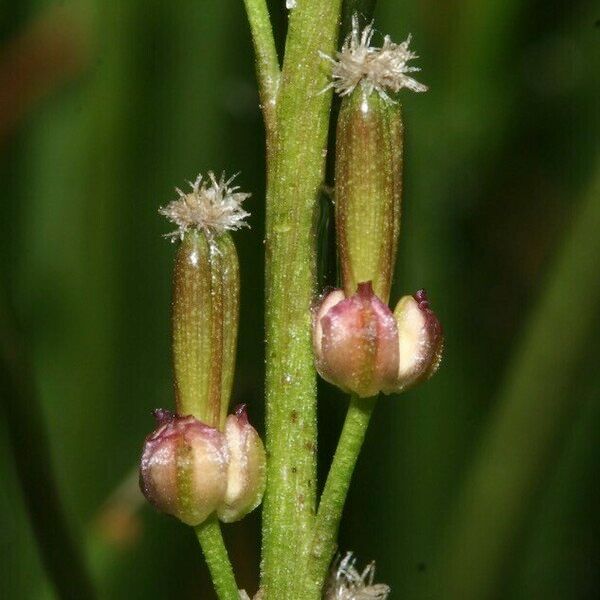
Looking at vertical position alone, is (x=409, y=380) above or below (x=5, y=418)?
below

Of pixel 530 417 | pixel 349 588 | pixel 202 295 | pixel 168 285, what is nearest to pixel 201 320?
pixel 202 295

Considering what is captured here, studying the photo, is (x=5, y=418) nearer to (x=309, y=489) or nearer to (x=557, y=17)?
(x=309, y=489)

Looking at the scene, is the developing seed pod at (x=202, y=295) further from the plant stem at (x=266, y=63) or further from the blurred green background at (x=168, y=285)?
the blurred green background at (x=168, y=285)

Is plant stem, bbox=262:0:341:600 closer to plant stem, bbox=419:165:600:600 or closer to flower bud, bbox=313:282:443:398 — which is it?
flower bud, bbox=313:282:443:398

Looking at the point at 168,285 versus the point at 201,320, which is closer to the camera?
the point at 201,320

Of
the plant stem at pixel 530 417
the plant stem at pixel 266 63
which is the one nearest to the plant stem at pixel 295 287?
the plant stem at pixel 266 63

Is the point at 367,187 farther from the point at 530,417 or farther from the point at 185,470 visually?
the point at 530,417

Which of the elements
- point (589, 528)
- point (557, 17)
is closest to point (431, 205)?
point (557, 17)
